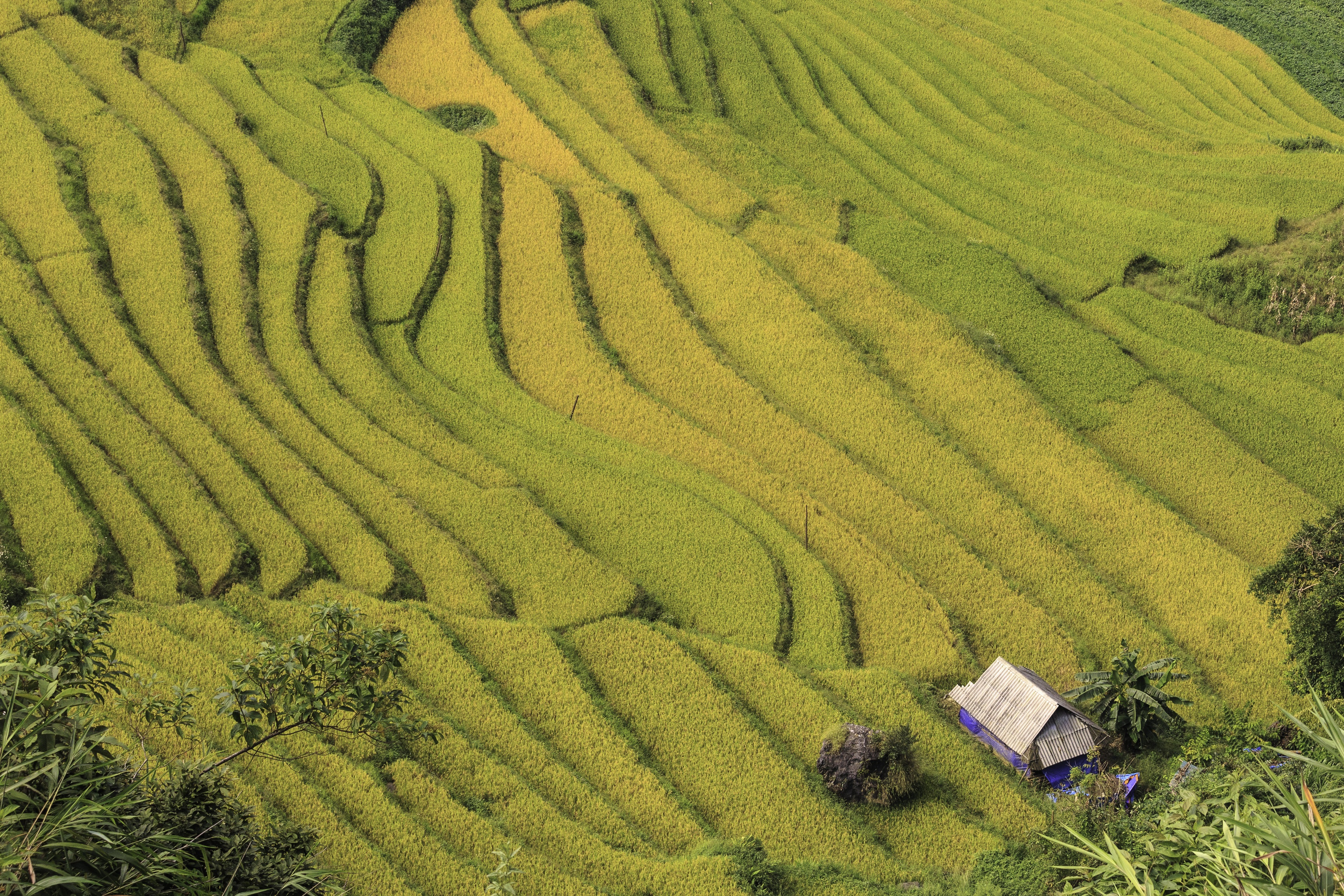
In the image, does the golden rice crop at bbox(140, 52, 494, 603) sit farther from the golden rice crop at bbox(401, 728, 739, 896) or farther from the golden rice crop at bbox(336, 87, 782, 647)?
the golden rice crop at bbox(401, 728, 739, 896)

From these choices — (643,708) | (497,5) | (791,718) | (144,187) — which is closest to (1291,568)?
(791,718)

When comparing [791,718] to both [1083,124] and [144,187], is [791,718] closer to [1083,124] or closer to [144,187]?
[144,187]

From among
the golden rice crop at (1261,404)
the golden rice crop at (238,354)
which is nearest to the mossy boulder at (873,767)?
the golden rice crop at (238,354)

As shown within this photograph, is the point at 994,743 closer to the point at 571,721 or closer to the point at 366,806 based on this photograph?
the point at 571,721

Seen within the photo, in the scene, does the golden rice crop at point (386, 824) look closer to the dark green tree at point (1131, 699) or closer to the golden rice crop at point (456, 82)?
the dark green tree at point (1131, 699)

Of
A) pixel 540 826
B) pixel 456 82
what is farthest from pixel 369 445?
pixel 456 82
